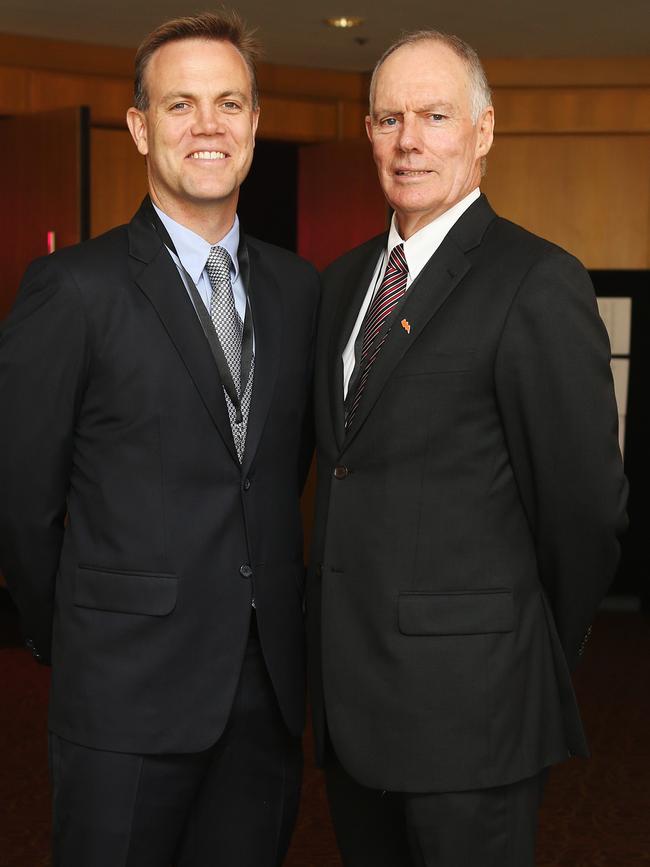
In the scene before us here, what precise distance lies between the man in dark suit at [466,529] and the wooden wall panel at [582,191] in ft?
17.4

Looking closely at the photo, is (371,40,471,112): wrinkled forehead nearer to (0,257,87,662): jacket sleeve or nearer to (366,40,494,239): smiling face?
(366,40,494,239): smiling face

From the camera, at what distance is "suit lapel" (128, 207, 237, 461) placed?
86.4 inches

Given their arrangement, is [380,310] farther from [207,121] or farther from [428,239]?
[207,121]

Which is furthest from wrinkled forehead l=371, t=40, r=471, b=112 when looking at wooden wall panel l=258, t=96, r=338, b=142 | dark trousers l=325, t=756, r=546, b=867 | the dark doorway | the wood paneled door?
the dark doorway

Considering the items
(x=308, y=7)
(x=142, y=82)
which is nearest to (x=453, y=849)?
(x=142, y=82)

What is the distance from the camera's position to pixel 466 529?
2.12m

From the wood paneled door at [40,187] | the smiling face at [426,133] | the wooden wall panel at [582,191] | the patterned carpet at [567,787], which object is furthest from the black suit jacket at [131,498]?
the wooden wall panel at [582,191]

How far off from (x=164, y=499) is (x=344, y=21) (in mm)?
4617

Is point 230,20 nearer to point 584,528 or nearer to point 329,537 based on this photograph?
point 329,537

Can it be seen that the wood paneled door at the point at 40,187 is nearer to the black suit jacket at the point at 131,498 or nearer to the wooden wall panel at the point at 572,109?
the wooden wall panel at the point at 572,109

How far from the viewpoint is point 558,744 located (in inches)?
87.7

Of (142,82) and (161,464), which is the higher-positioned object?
(142,82)

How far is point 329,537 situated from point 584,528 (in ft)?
1.47

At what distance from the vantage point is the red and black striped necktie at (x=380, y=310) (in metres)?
2.23
